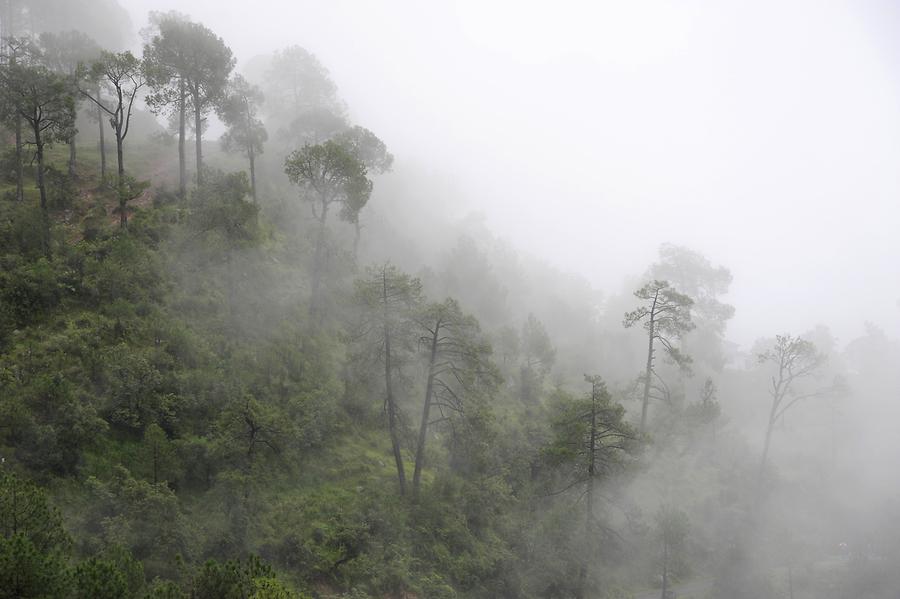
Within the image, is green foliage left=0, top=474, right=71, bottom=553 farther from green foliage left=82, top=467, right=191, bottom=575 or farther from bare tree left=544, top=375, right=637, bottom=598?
bare tree left=544, top=375, right=637, bottom=598

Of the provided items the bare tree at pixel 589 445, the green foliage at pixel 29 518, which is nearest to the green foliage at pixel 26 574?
the green foliage at pixel 29 518

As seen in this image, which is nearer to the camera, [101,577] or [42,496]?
[101,577]

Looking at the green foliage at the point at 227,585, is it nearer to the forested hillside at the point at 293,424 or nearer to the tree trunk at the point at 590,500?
the forested hillside at the point at 293,424

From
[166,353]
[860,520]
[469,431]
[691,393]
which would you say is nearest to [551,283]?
[691,393]

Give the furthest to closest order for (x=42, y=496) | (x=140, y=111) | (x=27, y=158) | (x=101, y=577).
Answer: (x=140, y=111)
(x=27, y=158)
(x=42, y=496)
(x=101, y=577)

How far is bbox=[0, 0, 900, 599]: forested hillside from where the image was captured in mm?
15078

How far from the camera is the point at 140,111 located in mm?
60938

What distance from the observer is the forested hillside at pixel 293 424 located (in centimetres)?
1508

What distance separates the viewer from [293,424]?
20.4 meters

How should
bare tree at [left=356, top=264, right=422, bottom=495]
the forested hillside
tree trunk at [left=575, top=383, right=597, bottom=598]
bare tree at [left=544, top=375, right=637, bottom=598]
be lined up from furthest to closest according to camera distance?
1. bare tree at [left=544, top=375, right=637, bottom=598]
2. tree trunk at [left=575, top=383, right=597, bottom=598]
3. bare tree at [left=356, top=264, right=422, bottom=495]
4. the forested hillside

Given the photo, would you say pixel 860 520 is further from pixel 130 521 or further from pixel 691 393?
pixel 130 521

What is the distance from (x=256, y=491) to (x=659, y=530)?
20.2 meters

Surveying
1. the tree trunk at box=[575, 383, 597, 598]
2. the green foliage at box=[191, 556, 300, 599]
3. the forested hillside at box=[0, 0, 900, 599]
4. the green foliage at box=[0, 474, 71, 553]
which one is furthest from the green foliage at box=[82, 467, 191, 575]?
the tree trunk at box=[575, 383, 597, 598]

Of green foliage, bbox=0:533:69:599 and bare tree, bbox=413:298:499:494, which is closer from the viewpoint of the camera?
green foliage, bbox=0:533:69:599
